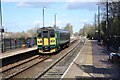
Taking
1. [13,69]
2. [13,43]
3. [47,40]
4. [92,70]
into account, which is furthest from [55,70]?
[13,43]

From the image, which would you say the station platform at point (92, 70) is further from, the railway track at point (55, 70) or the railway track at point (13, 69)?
the railway track at point (13, 69)

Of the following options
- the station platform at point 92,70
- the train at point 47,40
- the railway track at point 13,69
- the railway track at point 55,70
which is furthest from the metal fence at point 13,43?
the station platform at point 92,70

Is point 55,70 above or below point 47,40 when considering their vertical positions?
below

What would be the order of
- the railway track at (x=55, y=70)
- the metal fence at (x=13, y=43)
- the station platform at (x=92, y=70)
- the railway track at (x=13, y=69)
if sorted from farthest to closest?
the metal fence at (x=13, y=43) < the railway track at (x=13, y=69) < the railway track at (x=55, y=70) < the station platform at (x=92, y=70)

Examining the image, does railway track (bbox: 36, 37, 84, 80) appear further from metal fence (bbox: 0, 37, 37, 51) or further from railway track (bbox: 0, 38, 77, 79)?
metal fence (bbox: 0, 37, 37, 51)

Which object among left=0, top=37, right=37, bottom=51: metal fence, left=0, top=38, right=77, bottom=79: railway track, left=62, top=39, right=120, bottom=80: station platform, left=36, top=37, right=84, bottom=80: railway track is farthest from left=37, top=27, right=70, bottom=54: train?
left=0, top=38, right=77, bottom=79: railway track

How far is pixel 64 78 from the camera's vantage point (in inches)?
567

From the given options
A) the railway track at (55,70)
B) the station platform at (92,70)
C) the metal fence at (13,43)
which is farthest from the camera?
the metal fence at (13,43)

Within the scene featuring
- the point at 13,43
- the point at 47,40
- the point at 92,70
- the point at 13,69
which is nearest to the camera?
the point at 92,70

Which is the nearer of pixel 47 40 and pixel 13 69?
pixel 13 69

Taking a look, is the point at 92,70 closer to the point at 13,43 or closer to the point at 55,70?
the point at 55,70

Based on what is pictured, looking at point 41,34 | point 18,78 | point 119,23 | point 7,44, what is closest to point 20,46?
point 7,44

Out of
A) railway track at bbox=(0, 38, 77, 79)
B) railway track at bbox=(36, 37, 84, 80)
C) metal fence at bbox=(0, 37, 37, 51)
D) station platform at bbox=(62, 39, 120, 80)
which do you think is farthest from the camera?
metal fence at bbox=(0, 37, 37, 51)

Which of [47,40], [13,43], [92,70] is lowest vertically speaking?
[92,70]
